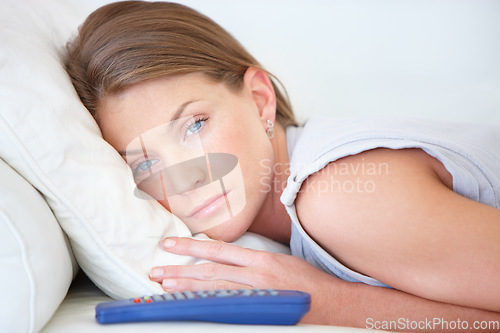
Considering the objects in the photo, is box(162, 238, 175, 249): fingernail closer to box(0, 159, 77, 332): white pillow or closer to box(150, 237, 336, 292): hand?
box(150, 237, 336, 292): hand

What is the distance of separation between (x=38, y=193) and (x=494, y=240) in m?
0.63

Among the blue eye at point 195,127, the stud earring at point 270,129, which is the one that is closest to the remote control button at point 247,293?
the blue eye at point 195,127

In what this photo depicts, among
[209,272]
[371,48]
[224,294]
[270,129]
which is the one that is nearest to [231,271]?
[209,272]

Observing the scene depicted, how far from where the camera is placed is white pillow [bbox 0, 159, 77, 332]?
53 cm

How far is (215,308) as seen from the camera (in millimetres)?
543

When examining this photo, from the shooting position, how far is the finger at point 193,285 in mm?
671

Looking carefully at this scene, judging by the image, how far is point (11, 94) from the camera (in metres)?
0.67

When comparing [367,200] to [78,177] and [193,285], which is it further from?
[78,177]

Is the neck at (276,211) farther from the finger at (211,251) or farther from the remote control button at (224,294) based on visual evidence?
the remote control button at (224,294)

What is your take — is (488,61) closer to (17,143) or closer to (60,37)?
(60,37)

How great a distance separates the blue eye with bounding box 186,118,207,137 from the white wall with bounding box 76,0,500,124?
0.56m

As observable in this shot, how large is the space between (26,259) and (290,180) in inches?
15.5

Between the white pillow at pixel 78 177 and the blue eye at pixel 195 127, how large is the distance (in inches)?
5.5

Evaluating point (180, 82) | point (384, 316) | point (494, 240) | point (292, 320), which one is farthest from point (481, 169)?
point (180, 82)
